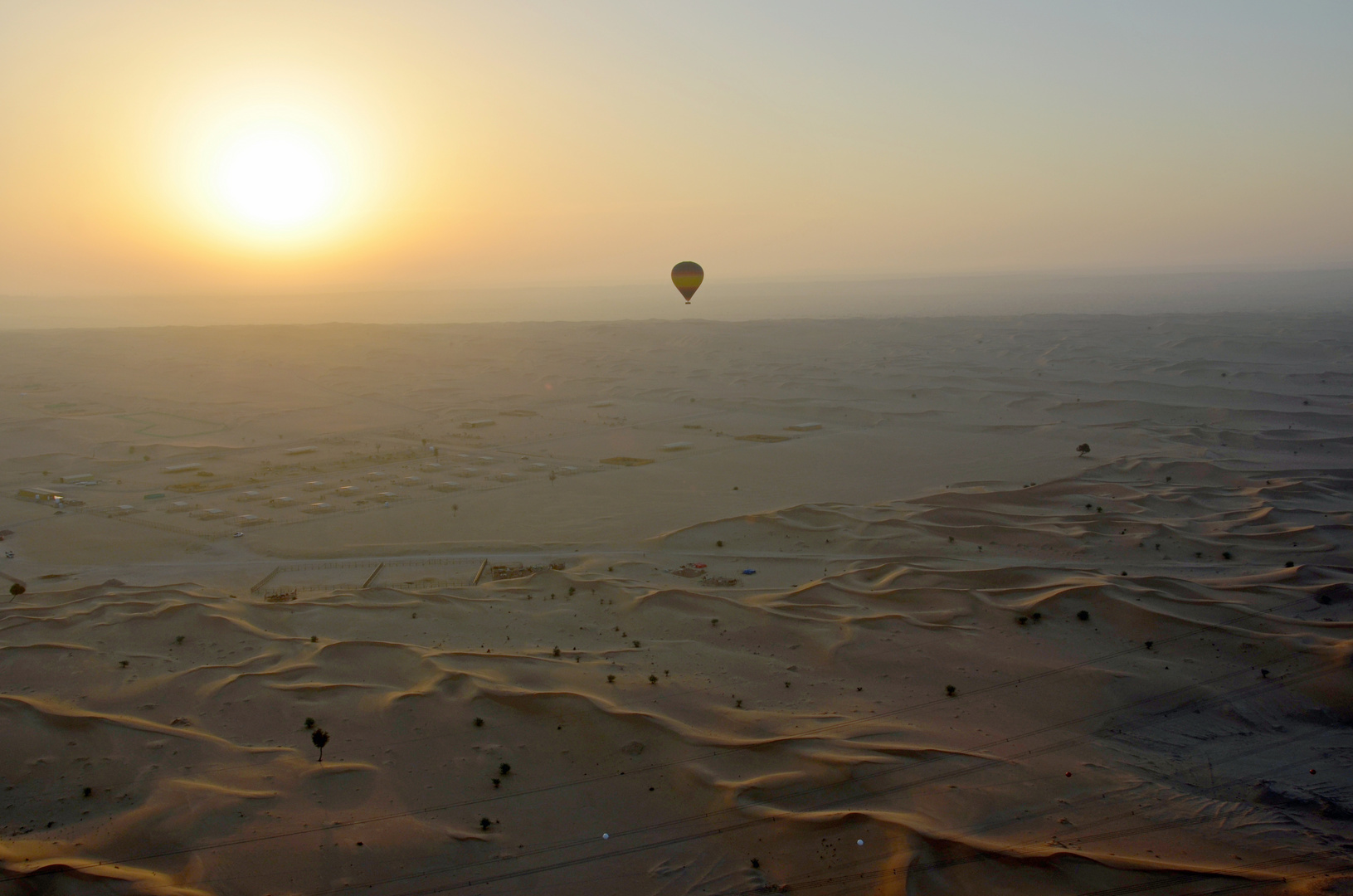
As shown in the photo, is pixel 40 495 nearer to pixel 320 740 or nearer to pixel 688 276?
pixel 320 740

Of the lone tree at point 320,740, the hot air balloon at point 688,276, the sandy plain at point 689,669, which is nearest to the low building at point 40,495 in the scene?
the sandy plain at point 689,669

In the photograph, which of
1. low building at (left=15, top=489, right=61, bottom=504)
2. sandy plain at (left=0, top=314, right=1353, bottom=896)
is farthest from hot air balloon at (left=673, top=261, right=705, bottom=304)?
low building at (left=15, top=489, right=61, bottom=504)

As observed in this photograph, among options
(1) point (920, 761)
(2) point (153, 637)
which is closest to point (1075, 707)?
(1) point (920, 761)

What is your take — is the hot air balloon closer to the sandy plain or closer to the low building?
the sandy plain

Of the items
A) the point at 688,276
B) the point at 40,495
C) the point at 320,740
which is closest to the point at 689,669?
the point at 320,740

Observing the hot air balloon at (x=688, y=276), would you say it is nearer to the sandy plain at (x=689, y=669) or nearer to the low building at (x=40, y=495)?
the sandy plain at (x=689, y=669)

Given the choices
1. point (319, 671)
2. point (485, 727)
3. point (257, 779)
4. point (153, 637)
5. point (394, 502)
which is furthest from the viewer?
point (394, 502)

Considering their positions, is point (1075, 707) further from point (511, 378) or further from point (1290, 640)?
point (511, 378)
